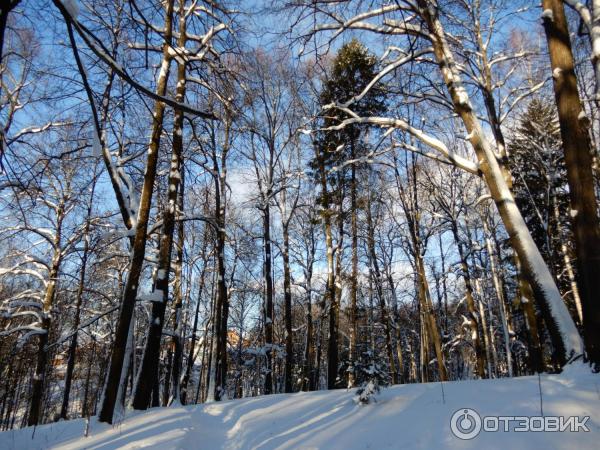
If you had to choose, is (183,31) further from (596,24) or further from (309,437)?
(309,437)

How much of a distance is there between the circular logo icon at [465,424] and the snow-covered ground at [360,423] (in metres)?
0.07

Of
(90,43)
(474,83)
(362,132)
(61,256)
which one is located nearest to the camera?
(90,43)

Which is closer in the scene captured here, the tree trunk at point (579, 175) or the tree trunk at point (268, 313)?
the tree trunk at point (579, 175)

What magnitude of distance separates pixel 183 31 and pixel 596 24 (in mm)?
8493

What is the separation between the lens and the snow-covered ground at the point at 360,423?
313 cm

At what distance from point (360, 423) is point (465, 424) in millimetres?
1340

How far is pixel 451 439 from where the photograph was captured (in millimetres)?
3135

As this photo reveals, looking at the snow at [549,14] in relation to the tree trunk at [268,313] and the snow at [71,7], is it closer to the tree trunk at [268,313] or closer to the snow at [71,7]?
the snow at [71,7]

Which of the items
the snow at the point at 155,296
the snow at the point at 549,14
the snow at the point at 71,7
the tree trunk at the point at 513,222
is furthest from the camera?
the snow at the point at 155,296

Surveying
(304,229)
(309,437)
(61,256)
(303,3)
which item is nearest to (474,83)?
(303,3)

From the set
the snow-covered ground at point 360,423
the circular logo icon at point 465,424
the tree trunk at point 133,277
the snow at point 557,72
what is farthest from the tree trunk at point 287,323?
the snow at point 557,72

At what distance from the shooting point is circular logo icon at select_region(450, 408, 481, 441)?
3.19 metres

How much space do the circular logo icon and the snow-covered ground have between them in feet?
0.23

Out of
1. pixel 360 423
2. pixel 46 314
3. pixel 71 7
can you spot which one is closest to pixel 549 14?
pixel 71 7
